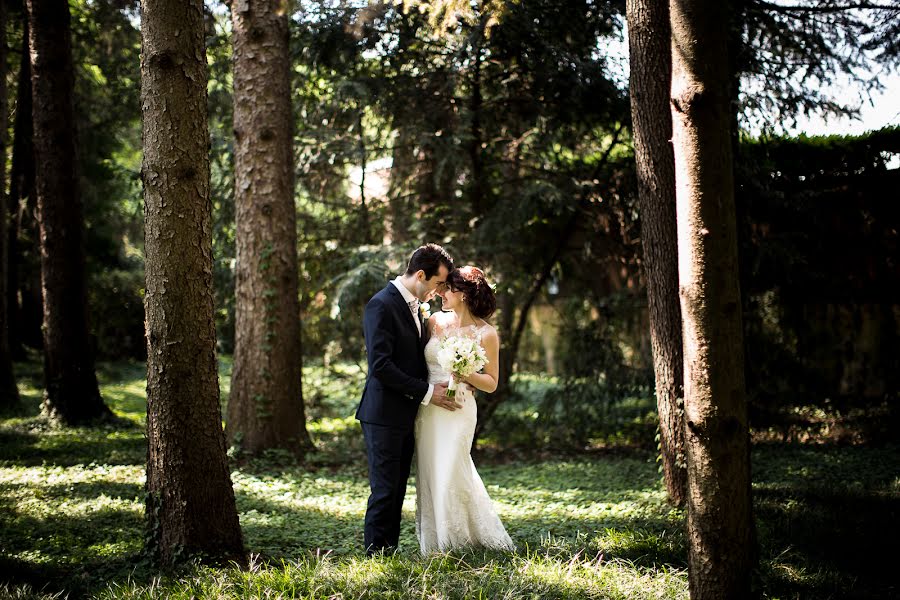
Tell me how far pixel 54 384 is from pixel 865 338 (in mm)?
10917

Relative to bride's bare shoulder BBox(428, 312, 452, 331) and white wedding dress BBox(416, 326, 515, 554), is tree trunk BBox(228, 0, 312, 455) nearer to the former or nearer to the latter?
bride's bare shoulder BBox(428, 312, 452, 331)

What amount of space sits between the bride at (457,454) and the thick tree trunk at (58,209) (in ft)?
22.9

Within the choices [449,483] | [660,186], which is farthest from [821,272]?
[449,483]

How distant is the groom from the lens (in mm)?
4891

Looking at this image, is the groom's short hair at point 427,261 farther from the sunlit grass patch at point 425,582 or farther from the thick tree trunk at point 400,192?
the thick tree trunk at point 400,192

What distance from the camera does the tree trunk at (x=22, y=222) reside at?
15.1 m

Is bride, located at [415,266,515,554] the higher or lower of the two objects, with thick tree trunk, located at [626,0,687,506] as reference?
lower

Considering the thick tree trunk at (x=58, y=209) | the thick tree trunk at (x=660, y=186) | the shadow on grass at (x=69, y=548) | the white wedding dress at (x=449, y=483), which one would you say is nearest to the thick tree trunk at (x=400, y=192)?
the thick tree trunk at (x=58, y=209)

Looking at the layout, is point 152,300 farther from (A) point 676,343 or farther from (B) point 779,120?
(B) point 779,120

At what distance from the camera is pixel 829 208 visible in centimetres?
938

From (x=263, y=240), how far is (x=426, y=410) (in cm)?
437

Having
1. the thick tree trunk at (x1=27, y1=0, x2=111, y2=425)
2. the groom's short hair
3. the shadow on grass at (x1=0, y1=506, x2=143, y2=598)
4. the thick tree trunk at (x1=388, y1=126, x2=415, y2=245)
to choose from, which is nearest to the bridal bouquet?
the groom's short hair

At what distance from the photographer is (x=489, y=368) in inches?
207

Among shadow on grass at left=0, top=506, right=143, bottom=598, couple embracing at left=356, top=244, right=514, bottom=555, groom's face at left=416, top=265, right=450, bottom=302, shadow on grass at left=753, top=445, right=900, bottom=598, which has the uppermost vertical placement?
groom's face at left=416, top=265, right=450, bottom=302
